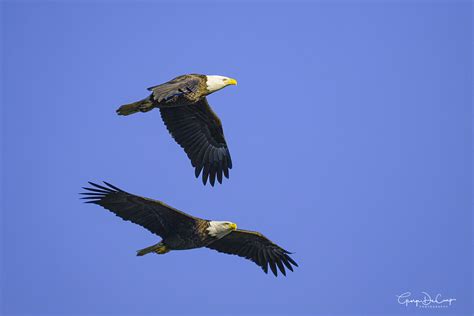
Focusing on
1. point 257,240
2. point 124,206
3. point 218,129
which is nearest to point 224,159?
point 218,129

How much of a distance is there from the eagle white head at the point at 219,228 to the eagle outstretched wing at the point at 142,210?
0.24m

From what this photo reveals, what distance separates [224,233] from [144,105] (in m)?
2.30

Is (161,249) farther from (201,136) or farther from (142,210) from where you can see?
(201,136)

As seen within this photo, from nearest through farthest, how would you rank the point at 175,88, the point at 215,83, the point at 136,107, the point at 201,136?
the point at 175,88 < the point at 136,107 < the point at 215,83 < the point at 201,136

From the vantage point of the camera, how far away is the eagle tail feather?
15891 mm

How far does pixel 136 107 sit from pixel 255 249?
117 inches

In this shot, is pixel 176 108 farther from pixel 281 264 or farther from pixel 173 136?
pixel 281 264

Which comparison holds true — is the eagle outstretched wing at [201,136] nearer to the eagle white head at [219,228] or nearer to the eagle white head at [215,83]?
the eagle white head at [215,83]

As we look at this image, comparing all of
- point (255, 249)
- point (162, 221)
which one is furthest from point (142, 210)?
point (255, 249)

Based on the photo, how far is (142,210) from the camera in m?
15.3

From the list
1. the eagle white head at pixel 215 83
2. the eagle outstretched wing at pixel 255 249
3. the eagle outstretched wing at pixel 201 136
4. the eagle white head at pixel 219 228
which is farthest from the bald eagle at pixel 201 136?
the eagle white head at pixel 219 228

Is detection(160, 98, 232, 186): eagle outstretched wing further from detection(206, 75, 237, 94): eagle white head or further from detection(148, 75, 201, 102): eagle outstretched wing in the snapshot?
detection(148, 75, 201, 102): eagle outstretched wing

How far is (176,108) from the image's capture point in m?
17.2

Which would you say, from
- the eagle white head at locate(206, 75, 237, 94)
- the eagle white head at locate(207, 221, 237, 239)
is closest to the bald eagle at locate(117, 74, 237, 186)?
the eagle white head at locate(206, 75, 237, 94)
